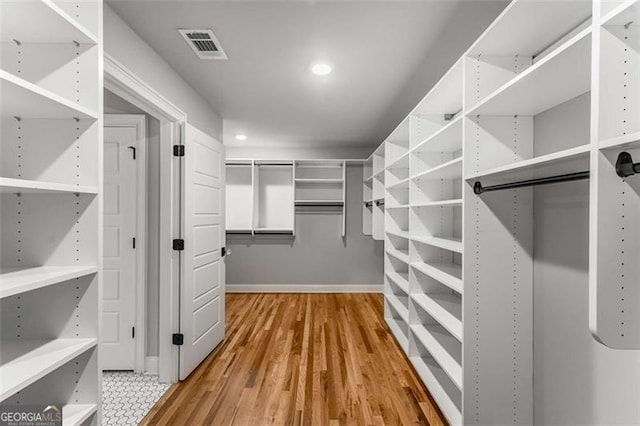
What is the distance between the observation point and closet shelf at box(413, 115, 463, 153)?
182 centimetres

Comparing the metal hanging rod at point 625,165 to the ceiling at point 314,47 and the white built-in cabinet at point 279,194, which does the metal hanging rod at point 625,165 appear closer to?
the ceiling at point 314,47

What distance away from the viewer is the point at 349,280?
534 centimetres

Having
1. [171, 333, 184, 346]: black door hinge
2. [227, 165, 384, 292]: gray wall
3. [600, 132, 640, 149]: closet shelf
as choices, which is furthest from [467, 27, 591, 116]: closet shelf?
[227, 165, 384, 292]: gray wall

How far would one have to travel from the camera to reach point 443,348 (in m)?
2.15

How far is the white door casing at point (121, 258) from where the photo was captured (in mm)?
2592

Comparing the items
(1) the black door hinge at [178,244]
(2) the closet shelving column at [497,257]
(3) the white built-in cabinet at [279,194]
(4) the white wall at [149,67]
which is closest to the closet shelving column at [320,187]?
(3) the white built-in cabinet at [279,194]

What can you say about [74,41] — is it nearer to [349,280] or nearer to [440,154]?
[440,154]

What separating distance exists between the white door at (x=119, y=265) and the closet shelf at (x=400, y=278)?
2.50 meters

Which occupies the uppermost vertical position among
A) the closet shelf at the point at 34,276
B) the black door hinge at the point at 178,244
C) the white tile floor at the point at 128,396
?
the closet shelf at the point at 34,276

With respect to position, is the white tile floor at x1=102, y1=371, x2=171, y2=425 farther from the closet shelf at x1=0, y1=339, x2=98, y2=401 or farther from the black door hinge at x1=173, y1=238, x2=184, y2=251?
the closet shelf at x1=0, y1=339, x2=98, y2=401

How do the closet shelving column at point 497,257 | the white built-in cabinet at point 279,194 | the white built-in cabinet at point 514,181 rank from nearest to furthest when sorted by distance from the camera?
the white built-in cabinet at point 514,181
the closet shelving column at point 497,257
the white built-in cabinet at point 279,194

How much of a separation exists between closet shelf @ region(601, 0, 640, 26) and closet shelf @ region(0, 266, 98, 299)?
6.10 ft

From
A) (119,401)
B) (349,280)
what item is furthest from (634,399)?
(349,280)

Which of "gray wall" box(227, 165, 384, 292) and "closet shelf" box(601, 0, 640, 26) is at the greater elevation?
"closet shelf" box(601, 0, 640, 26)
